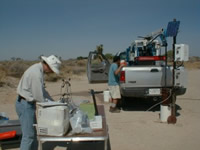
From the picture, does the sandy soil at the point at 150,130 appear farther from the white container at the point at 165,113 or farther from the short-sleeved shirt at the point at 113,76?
the short-sleeved shirt at the point at 113,76

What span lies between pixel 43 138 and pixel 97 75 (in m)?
7.61

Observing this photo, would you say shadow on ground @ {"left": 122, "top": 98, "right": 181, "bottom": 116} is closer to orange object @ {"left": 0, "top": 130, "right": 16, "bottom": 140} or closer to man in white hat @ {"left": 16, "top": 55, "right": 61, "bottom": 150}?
orange object @ {"left": 0, "top": 130, "right": 16, "bottom": 140}

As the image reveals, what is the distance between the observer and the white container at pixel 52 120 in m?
2.46

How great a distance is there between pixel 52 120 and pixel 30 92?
1.92 ft

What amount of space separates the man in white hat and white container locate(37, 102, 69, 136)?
275 millimetres

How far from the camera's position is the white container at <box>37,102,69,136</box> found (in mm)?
2455

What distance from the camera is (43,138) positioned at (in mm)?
2465

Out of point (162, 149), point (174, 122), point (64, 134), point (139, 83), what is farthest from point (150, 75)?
point (64, 134)

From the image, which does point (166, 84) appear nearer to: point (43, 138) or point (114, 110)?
point (114, 110)

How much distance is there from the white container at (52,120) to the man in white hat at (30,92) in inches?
10.8

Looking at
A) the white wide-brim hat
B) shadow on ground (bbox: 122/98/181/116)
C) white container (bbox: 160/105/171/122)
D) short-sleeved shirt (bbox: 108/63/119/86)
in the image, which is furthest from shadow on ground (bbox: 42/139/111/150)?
shadow on ground (bbox: 122/98/181/116)

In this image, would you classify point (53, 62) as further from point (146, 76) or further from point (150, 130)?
point (146, 76)

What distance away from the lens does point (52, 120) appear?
2.46m

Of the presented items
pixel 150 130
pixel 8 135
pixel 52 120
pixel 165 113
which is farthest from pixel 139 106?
pixel 52 120
